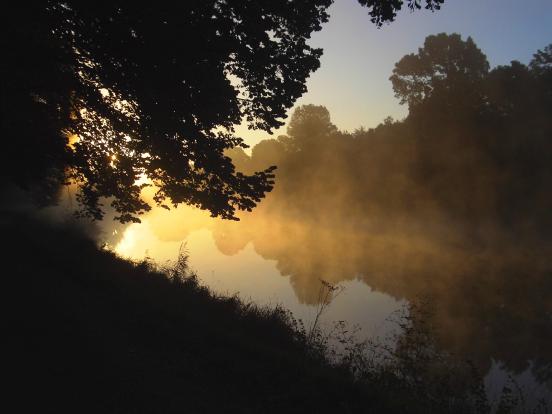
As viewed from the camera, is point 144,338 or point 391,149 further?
point 391,149

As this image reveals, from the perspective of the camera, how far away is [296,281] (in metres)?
21.1

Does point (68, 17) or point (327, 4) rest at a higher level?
point (327, 4)

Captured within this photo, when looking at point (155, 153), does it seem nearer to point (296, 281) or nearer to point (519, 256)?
point (296, 281)

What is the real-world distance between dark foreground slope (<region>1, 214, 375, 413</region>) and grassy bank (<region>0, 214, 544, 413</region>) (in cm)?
2

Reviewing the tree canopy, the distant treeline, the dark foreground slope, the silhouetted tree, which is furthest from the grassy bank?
the silhouetted tree

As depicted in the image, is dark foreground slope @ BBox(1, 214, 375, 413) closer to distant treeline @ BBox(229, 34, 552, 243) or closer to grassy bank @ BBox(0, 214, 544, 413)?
grassy bank @ BBox(0, 214, 544, 413)

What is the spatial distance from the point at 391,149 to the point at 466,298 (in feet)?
98.1

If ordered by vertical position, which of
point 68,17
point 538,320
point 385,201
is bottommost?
point 68,17

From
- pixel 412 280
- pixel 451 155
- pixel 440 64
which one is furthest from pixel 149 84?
pixel 440 64

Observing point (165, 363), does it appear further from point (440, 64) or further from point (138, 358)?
point (440, 64)

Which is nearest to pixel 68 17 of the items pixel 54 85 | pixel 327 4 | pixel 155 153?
pixel 54 85

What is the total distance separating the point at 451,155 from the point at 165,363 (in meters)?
36.2

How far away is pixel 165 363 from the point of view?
20.8ft

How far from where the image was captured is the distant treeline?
32.8 m
